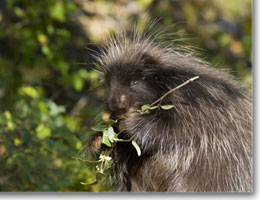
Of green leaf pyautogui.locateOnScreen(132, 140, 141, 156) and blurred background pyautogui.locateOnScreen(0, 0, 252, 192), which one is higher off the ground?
blurred background pyautogui.locateOnScreen(0, 0, 252, 192)

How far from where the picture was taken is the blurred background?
11.3ft

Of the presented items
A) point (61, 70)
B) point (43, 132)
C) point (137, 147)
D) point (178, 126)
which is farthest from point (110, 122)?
point (61, 70)

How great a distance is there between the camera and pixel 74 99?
5.87m

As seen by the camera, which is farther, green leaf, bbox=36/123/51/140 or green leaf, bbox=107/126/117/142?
green leaf, bbox=36/123/51/140

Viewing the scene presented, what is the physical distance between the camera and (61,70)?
481cm

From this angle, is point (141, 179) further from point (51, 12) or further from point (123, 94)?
point (51, 12)

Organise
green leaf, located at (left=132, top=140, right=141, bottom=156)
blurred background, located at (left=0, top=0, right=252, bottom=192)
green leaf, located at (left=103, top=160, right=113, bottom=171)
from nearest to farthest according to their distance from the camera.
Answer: green leaf, located at (left=132, top=140, right=141, bottom=156)
green leaf, located at (left=103, top=160, right=113, bottom=171)
blurred background, located at (left=0, top=0, right=252, bottom=192)

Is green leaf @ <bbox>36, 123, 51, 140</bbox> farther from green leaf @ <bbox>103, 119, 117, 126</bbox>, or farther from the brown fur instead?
green leaf @ <bbox>103, 119, 117, 126</bbox>

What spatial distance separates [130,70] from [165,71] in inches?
7.2

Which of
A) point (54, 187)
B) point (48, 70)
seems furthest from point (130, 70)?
point (48, 70)

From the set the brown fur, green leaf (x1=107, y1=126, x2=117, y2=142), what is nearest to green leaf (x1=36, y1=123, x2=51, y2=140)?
the brown fur

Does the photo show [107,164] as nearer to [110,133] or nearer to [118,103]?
[110,133]

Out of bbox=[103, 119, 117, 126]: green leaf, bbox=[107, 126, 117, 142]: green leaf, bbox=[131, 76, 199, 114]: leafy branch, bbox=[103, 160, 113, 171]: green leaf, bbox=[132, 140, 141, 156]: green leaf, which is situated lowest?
bbox=[103, 160, 113, 171]: green leaf

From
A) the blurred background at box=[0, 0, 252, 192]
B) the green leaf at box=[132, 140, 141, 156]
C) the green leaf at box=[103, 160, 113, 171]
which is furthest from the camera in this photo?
the blurred background at box=[0, 0, 252, 192]
